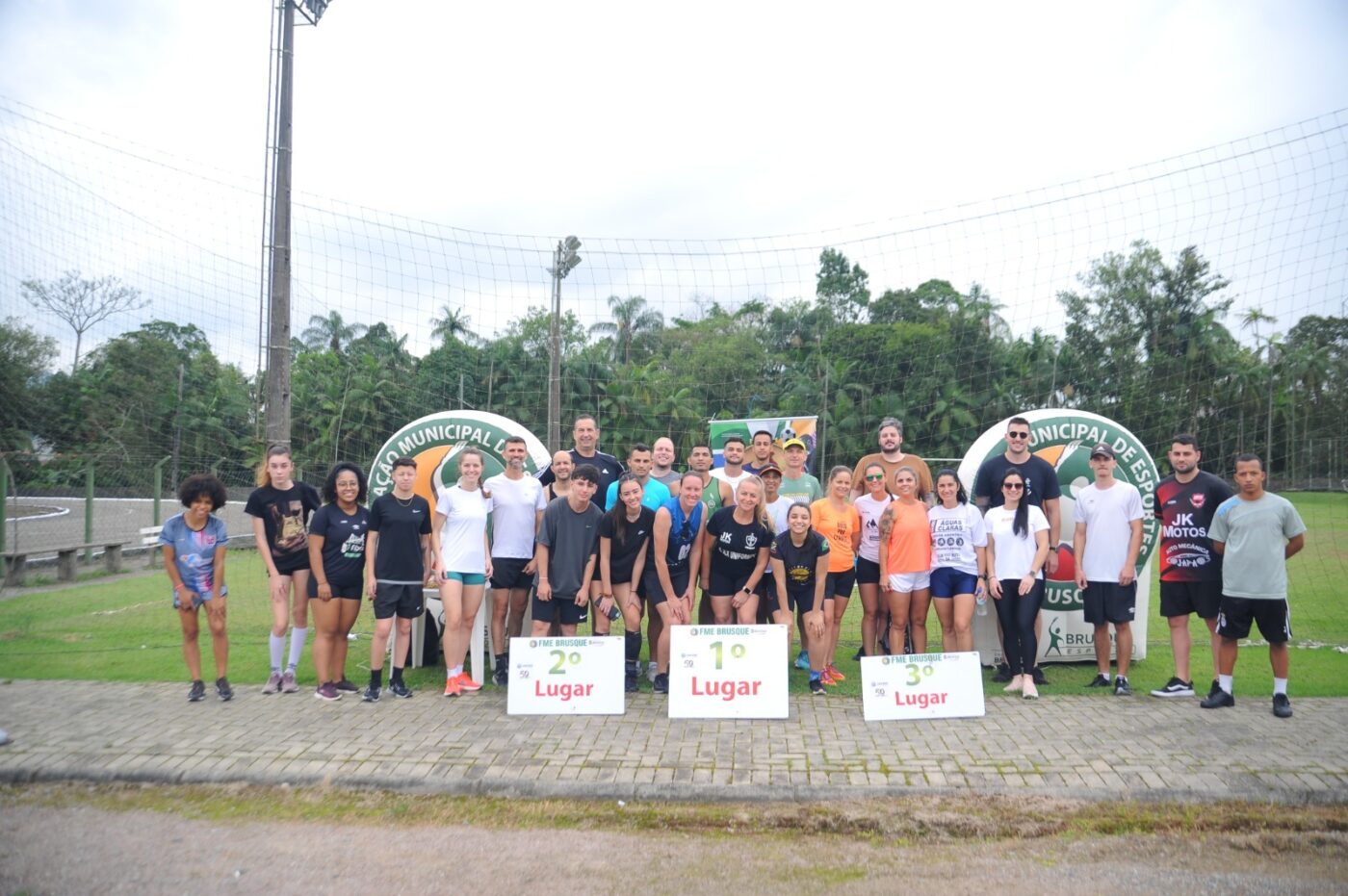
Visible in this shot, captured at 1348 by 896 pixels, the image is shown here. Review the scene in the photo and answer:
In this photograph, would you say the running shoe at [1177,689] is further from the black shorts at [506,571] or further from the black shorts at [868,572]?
the black shorts at [506,571]

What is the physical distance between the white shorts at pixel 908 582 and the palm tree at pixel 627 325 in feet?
13.9

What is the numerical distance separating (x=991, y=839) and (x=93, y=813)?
4337 millimetres

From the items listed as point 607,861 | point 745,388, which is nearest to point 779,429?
point 745,388

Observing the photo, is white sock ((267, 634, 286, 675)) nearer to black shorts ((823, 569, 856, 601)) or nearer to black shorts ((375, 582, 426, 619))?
black shorts ((375, 582, 426, 619))

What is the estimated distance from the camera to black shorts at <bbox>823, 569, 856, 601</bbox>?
6.70 metres

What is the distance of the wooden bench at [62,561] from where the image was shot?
1297cm

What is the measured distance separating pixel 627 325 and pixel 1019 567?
1042 centimetres

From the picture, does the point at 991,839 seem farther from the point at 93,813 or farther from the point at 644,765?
the point at 93,813

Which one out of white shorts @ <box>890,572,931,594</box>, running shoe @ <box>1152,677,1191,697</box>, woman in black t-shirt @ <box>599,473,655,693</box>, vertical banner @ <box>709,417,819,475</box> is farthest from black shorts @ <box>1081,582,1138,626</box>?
vertical banner @ <box>709,417,819,475</box>

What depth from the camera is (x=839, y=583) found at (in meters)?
6.73

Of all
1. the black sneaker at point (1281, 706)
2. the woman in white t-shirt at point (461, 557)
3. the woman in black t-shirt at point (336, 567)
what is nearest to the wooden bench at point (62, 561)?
the woman in black t-shirt at point (336, 567)

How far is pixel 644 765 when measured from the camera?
4887 mm

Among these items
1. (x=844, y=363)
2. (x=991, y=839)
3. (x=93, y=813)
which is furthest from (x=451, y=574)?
(x=844, y=363)

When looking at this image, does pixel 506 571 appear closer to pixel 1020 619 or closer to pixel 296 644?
pixel 296 644
